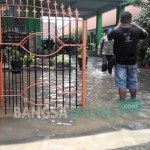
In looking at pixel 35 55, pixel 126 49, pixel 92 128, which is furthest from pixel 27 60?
pixel 126 49

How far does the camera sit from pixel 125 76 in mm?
4867

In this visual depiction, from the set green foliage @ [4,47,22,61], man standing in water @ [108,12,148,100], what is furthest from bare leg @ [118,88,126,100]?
green foliage @ [4,47,22,61]

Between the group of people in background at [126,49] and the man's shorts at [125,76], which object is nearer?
the group of people in background at [126,49]

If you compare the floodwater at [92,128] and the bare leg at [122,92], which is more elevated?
the bare leg at [122,92]

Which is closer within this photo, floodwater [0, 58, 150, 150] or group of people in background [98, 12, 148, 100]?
floodwater [0, 58, 150, 150]

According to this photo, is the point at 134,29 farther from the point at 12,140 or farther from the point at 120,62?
the point at 12,140

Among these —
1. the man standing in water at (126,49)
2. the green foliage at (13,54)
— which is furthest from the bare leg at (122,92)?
the green foliage at (13,54)

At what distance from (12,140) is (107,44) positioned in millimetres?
5696

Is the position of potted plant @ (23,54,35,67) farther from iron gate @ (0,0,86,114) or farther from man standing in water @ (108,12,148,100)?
man standing in water @ (108,12,148,100)

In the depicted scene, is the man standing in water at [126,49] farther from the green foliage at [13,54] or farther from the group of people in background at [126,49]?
the green foliage at [13,54]

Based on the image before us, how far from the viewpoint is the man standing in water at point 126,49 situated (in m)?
4.66

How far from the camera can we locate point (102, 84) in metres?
6.81

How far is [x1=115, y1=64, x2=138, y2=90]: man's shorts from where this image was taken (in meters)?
4.82

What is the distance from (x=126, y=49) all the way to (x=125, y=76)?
539mm
